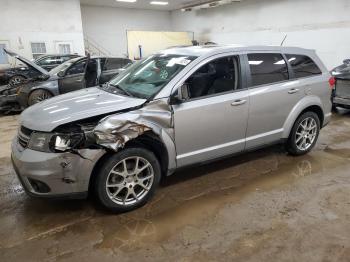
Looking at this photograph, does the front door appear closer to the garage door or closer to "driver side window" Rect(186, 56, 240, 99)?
"driver side window" Rect(186, 56, 240, 99)

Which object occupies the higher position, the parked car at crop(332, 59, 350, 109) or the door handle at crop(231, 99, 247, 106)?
the door handle at crop(231, 99, 247, 106)

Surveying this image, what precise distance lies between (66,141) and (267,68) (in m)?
2.49

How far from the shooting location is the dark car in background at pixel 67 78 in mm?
7234

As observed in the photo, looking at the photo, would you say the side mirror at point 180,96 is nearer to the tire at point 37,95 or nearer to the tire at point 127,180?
the tire at point 127,180

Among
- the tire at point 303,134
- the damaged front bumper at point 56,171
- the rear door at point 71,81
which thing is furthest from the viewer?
the rear door at point 71,81

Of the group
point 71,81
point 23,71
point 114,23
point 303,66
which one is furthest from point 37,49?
point 303,66

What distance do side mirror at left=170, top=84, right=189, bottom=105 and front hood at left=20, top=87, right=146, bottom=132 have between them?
28 centimetres

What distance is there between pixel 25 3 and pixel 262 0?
35.8 ft

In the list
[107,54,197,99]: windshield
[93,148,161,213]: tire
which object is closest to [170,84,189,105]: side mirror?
[107,54,197,99]: windshield

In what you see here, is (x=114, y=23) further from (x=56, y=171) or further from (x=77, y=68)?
(x=56, y=171)

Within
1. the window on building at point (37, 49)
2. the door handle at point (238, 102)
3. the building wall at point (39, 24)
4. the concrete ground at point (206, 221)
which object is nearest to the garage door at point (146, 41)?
the building wall at point (39, 24)

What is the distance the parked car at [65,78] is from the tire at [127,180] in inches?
178

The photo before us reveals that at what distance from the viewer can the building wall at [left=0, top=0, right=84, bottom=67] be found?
13.0 meters

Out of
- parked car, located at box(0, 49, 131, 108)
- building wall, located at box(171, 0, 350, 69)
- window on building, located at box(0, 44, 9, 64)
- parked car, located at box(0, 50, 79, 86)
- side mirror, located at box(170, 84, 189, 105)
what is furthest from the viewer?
window on building, located at box(0, 44, 9, 64)
